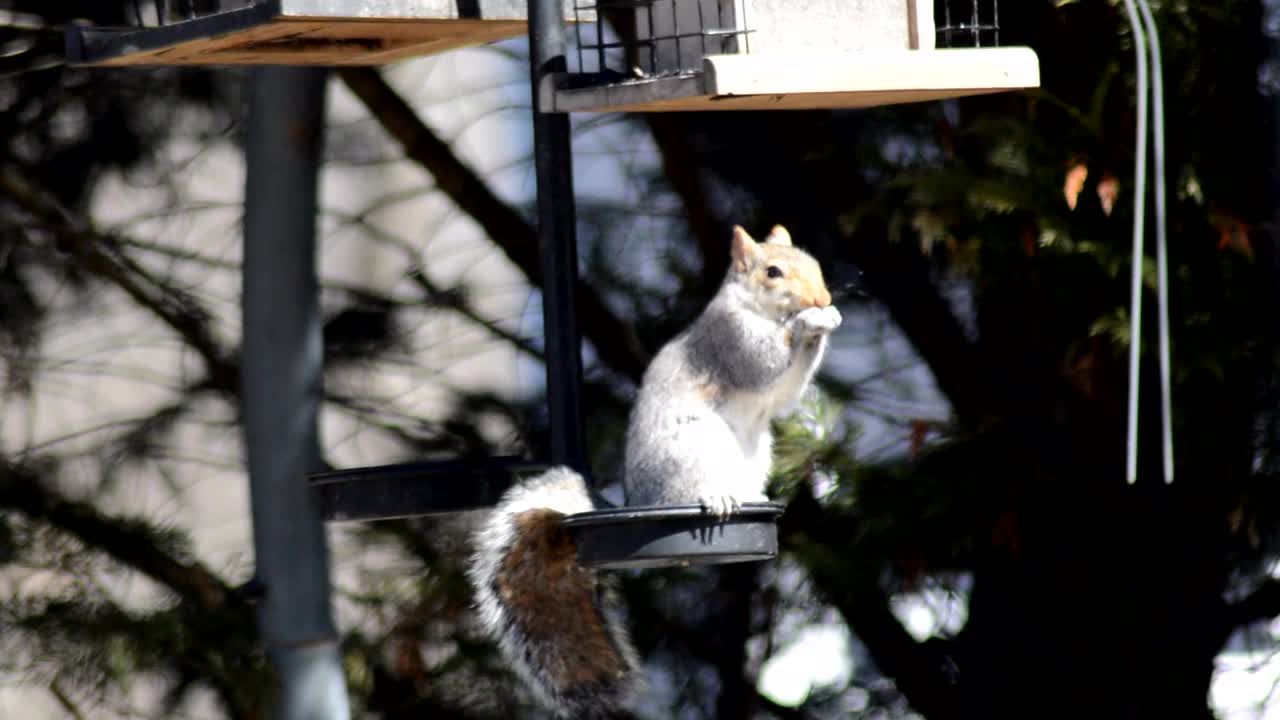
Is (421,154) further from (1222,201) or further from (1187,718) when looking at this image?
(1187,718)

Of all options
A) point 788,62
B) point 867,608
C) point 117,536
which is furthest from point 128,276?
point 788,62

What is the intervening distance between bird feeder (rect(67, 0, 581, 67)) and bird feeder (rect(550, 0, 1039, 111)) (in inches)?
4.7

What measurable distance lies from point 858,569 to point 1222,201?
0.65 meters

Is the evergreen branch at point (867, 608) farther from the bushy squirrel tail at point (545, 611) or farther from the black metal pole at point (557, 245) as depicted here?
the black metal pole at point (557, 245)

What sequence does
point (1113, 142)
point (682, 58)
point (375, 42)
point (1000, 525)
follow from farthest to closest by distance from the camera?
point (1000, 525) < point (1113, 142) < point (375, 42) < point (682, 58)

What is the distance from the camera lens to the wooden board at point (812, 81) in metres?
1.21

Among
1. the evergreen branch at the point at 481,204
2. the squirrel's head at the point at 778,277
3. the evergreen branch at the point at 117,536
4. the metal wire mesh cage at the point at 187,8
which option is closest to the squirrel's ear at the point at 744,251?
the squirrel's head at the point at 778,277

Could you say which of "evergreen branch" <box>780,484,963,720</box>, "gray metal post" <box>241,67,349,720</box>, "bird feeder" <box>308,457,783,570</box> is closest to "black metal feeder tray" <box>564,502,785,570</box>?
"bird feeder" <box>308,457,783,570</box>

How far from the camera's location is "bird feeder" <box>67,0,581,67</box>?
4.44 ft

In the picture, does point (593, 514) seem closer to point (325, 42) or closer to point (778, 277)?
point (778, 277)

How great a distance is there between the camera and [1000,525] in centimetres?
217

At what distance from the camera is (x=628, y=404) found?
2453mm

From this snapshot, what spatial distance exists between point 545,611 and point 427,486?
15cm

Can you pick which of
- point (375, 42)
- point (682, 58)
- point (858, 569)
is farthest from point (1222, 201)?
point (375, 42)
